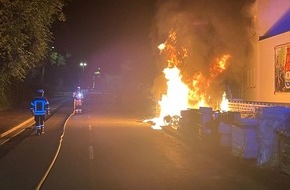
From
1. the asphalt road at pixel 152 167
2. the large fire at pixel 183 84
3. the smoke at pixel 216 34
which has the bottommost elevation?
the asphalt road at pixel 152 167

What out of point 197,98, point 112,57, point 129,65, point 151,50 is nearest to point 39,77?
Answer: point 112,57

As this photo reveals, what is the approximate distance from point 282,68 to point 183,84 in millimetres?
6163

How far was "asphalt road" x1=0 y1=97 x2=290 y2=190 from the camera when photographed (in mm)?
8992

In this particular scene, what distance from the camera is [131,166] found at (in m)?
11.1

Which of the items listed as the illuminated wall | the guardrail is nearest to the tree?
the guardrail

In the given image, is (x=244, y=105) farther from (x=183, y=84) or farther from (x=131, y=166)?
(x=131, y=166)

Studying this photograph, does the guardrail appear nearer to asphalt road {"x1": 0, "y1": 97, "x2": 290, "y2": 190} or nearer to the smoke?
the smoke

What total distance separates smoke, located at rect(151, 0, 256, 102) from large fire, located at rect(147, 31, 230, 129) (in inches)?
10.3

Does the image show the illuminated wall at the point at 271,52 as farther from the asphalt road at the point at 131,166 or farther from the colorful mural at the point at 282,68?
the asphalt road at the point at 131,166

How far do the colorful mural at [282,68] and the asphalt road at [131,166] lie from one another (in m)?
4.93

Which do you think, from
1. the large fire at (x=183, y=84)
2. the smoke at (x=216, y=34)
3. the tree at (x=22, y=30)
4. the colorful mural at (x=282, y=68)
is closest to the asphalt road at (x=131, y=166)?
the tree at (x=22, y=30)

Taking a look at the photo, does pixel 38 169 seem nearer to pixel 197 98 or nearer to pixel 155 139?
pixel 155 139

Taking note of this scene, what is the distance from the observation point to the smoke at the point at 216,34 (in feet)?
78.3

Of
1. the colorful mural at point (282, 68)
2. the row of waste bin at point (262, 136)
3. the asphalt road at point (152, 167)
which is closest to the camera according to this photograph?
the asphalt road at point (152, 167)
